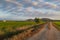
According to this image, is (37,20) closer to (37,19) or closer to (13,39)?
(37,19)

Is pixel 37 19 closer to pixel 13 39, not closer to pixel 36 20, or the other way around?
pixel 36 20

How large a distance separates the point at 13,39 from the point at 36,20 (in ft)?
338

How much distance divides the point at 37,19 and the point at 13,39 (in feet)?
338

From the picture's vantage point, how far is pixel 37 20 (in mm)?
116000

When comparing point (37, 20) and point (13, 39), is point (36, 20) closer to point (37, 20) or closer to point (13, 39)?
point (37, 20)

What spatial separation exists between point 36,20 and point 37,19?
0.95 metres

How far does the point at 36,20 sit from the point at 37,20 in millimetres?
1448

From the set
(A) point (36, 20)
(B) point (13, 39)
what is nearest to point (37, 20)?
(A) point (36, 20)

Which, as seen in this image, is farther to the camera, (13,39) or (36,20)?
(36,20)

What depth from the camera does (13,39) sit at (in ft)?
47.6

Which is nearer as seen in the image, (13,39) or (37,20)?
(13,39)

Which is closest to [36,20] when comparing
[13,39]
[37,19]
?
[37,19]
